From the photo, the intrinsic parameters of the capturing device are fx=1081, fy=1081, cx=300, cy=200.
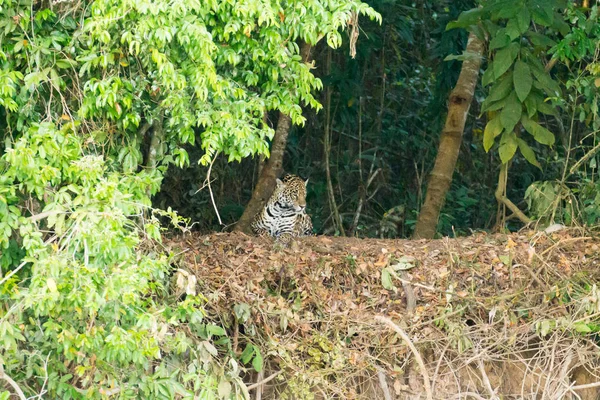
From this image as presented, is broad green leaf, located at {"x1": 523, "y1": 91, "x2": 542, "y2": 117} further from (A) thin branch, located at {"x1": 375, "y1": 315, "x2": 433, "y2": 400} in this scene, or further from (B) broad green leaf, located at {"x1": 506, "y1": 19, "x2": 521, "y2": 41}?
(A) thin branch, located at {"x1": 375, "y1": 315, "x2": 433, "y2": 400}

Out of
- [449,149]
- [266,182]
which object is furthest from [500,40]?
[266,182]

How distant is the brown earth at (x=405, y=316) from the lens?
311 inches

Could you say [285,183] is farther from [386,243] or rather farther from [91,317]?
[91,317]

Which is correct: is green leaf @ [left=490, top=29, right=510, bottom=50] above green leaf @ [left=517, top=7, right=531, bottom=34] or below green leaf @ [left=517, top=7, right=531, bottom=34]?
below

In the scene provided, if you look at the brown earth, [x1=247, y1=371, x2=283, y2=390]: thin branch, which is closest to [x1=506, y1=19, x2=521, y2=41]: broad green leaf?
the brown earth

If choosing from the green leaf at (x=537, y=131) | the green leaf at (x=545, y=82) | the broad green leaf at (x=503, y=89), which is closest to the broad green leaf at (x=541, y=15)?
the green leaf at (x=545, y=82)

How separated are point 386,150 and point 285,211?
298 centimetres

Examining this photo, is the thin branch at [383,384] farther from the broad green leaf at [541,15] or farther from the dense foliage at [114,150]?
the broad green leaf at [541,15]

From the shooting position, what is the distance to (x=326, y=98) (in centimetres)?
1178

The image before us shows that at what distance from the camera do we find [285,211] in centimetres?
1009

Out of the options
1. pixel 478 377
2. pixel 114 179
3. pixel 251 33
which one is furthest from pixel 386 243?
pixel 114 179

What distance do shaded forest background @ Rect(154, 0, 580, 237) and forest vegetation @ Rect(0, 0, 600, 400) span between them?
0.20 metres

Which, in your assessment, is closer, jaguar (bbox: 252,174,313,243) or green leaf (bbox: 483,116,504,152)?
green leaf (bbox: 483,116,504,152)

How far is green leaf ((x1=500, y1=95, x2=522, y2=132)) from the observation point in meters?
8.93
